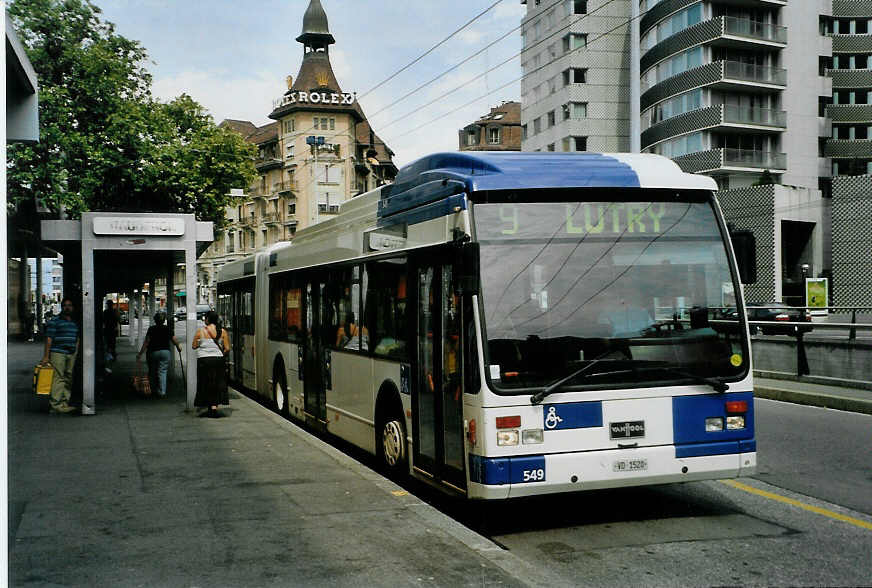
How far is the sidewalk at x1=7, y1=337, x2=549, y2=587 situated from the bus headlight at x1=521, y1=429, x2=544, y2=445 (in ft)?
2.62

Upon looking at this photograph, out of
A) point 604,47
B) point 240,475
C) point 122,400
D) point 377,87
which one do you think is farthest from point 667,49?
point 240,475

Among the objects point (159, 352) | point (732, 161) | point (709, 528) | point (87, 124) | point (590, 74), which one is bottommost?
point (709, 528)

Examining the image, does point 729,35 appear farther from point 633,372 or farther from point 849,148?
point 633,372

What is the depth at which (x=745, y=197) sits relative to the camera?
2042 inches

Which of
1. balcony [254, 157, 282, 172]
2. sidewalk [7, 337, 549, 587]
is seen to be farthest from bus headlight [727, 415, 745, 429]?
balcony [254, 157, 282, 172]

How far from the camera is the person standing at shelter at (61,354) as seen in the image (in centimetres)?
1470

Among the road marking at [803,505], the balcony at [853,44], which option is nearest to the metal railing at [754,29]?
the balcony at [853,44]

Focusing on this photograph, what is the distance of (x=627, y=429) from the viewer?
727 cm

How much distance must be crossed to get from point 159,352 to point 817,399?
38.1 feet

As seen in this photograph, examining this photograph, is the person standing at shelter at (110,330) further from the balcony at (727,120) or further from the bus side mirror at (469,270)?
the balcony at (727,120)

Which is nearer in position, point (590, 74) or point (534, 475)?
point (534, 475)

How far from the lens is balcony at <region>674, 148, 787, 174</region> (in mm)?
54781

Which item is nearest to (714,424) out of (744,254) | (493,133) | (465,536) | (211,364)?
(744,254)

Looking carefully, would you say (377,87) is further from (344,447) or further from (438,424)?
(438,424)
